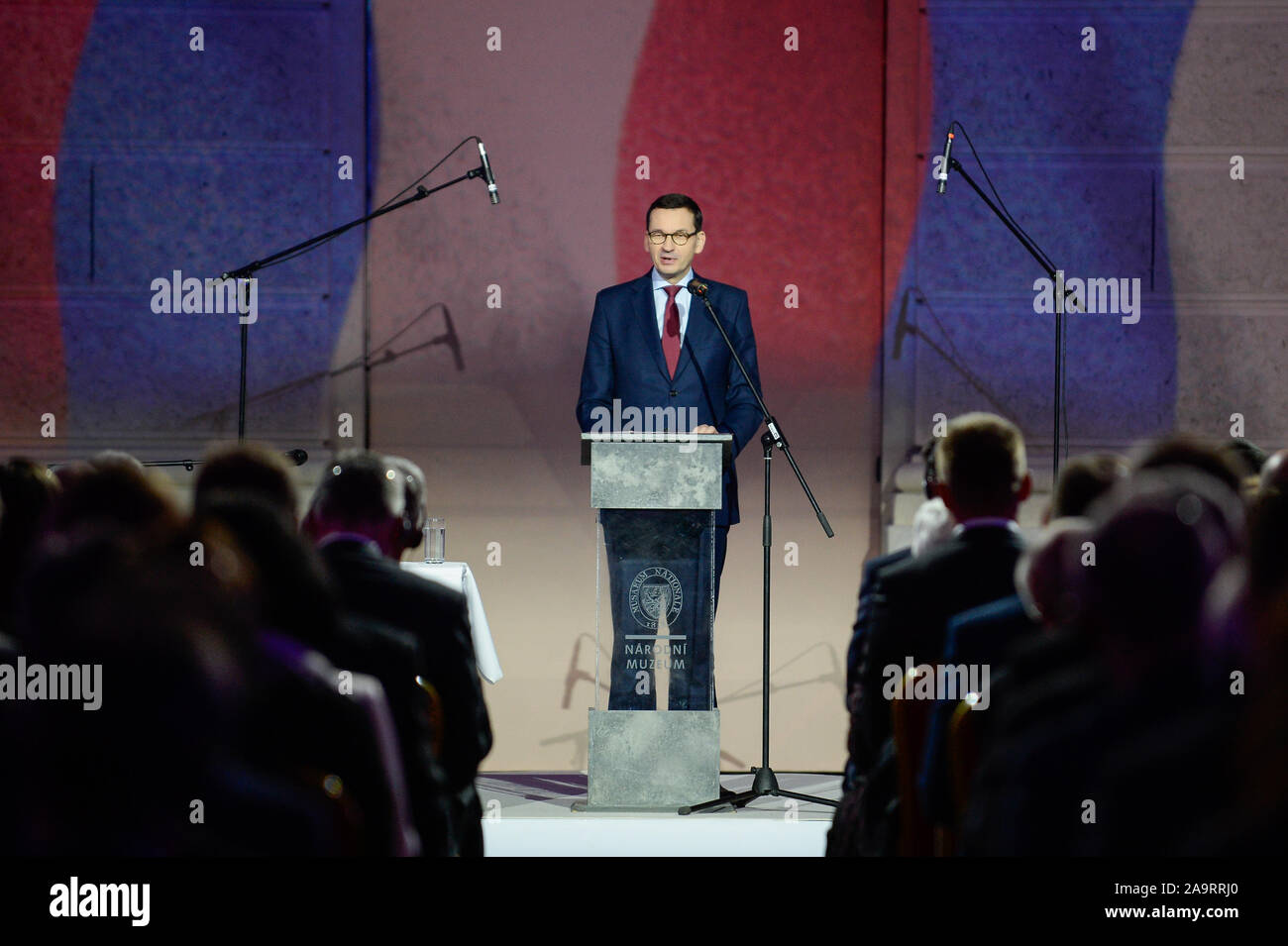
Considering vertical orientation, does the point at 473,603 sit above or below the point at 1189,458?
below

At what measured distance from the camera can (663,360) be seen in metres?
4.57

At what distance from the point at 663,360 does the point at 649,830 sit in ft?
5.18

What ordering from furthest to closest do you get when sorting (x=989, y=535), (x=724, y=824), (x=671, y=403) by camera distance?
(x=671, y=403), (x=724, y=824), (x=989, y=535)

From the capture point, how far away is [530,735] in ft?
18.0

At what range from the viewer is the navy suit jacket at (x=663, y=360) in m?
4.54
